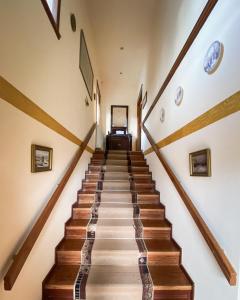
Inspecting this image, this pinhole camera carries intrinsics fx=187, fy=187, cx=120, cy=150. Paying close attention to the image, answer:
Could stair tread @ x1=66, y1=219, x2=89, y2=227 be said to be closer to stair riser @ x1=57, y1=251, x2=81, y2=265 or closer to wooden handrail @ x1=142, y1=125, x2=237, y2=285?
stair riser @ x1=57, y1=251, x2=81, y2=265

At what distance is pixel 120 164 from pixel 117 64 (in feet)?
11.5

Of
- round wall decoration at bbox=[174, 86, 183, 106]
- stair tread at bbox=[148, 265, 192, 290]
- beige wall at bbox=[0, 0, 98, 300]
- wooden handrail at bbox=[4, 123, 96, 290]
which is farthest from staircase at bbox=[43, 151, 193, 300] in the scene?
round wall decoration at bbox=[174, 86, 183, 106]

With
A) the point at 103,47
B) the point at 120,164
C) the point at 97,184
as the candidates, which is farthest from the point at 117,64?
the point at 97,184

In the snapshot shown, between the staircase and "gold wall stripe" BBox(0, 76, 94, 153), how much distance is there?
1376mm

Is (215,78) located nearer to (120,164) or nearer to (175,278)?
(175,278)

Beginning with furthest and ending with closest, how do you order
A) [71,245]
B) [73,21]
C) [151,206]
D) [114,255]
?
[151,206] → [73,21] → [71,245] → [114,255]

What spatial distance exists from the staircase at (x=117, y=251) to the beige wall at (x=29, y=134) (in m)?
0.22

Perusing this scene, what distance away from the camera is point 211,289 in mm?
1484

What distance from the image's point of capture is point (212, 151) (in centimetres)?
153

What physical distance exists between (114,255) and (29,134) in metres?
1.60

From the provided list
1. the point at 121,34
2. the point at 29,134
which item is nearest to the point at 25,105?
the point at 29,134

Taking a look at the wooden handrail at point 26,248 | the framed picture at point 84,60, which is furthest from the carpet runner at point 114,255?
the framed picture at point 84,60

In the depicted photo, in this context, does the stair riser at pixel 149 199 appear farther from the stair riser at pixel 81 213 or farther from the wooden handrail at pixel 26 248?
the wooden handrail at pixel 26 248

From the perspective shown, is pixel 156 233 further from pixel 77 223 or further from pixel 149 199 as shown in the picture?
pixel 77 223
